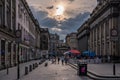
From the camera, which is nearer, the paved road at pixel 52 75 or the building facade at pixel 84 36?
the paved road at pixel 52 75

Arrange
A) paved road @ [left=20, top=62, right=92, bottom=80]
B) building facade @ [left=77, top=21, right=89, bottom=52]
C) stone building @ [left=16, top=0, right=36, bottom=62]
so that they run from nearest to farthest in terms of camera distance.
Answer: paved road @ [left=20, top=62, right=92, bottom=80] < stone building @ [left=16, top=0, right=36, bottom=62] < building facade @ [left=77, top=21, right=89, bottom=52]

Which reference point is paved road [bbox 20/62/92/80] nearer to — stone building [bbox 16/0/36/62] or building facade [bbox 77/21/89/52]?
stone building [bbox 16/0/36/62]

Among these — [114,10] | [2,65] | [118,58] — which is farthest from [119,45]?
[2,65]

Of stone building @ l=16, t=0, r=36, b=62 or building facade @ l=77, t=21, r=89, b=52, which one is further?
building facade @ l=77, t=21, r=89, b=52

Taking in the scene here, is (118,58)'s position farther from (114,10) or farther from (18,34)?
(18,34)

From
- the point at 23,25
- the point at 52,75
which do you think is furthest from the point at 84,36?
the point at 52,75

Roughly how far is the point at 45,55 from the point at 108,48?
377 feet

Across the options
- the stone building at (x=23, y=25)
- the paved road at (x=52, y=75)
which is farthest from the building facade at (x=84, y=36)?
the paved road at (x=52, y=75)

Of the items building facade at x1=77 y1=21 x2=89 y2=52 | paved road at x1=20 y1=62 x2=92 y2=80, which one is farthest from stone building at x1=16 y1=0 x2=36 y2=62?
building facade at x1=77 y1=21 x2=89 y2=52

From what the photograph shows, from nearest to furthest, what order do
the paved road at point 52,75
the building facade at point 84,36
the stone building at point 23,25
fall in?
the paved road at point 52,75 < the stone building at point 23,25 < the building facade at point 84,36

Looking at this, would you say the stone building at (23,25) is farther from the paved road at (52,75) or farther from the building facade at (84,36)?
the building facade at (84,36)

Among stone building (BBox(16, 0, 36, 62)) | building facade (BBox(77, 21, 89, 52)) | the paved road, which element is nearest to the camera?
the paved road

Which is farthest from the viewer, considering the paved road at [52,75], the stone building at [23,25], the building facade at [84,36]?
the building facade at [84,36]

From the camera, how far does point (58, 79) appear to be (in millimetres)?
27500
